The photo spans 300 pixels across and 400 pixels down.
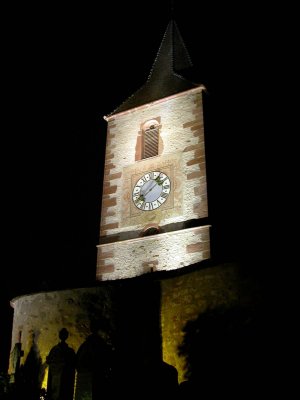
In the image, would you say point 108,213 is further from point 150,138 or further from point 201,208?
point 201,208

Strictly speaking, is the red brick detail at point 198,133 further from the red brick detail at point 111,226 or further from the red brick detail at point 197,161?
the red brick detail at point 111,226

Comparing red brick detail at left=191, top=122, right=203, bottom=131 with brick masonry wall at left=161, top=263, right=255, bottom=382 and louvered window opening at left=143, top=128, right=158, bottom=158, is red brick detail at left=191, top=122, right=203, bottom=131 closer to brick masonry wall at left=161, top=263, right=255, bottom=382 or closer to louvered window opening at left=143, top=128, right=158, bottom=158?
louvered window opening at left=143, top=128, right=158, bottom=158

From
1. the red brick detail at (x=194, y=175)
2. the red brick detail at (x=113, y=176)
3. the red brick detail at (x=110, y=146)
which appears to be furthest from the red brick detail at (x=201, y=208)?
the red brick detail at (x=110, y=146)

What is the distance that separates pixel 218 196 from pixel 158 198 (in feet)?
6.68

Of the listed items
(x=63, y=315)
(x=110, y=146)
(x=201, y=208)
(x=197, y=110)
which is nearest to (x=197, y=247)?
(x=201, y=208)

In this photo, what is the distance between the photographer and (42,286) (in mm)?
13516

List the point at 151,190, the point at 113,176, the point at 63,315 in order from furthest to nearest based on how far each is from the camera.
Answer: the point at 113,176 → the point at 151,190 → the point at 63,315

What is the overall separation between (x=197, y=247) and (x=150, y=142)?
17.0 feet

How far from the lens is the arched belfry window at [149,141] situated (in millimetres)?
17875

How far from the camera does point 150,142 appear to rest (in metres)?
18.2

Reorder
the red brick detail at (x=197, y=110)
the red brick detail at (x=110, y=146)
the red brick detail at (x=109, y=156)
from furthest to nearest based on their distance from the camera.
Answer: the red brick detail at (x=110, y=146)
the red brick detail at (x=109, y=156)
the red brick detail at (x=197, y=110)

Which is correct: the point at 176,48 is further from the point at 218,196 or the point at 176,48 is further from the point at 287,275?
the point at 287,275

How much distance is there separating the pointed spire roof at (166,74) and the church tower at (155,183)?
0.06 metres

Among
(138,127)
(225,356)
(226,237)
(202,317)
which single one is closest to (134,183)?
(138,127)
